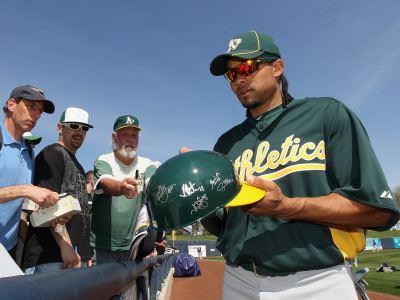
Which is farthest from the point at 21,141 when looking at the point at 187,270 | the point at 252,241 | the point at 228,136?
the point at 187,270

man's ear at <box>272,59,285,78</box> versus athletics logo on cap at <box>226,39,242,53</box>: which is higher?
athletics logo on cap at <box>226,39,242,53</box>

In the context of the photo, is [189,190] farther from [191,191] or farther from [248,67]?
[248,67]

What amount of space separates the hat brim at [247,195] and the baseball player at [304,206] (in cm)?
3

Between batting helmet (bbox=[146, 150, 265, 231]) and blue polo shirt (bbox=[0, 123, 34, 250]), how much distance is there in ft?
6.58

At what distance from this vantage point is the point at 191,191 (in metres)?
1.55

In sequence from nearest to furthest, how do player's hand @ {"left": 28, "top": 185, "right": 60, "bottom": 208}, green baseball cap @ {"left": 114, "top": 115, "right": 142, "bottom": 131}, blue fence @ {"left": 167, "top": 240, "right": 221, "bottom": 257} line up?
1. player's hand @ {"left": 28, "top": 185, "right": 60, "bottom": 208}
2. green baseball cap @ {"left": 114, "top": 115, "right": 142, "bottom": 131}
3. blue fence @ {"left": 167, "top": 240, "right": 221, "bottom": 257}

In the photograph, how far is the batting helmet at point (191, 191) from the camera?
5.07 ft

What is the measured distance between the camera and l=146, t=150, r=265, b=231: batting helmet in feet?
5.07

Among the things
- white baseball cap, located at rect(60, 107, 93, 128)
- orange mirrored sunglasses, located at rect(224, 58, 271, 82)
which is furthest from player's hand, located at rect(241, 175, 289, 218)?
white baseball cap, located at rect(60, 107, 93, 128)

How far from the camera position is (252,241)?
5.77 ft

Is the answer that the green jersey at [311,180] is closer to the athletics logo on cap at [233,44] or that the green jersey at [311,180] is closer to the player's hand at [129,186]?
the athletics logo on cap at [233,44]

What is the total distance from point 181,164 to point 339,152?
79 cm

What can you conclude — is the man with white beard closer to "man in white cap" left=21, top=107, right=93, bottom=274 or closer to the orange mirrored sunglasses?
"man in white cap" left=21, top=107, right=93, bottom=274

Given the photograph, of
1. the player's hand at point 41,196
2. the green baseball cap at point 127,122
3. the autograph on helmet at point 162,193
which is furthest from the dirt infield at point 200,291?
the autograph on helmet at point 162,193
